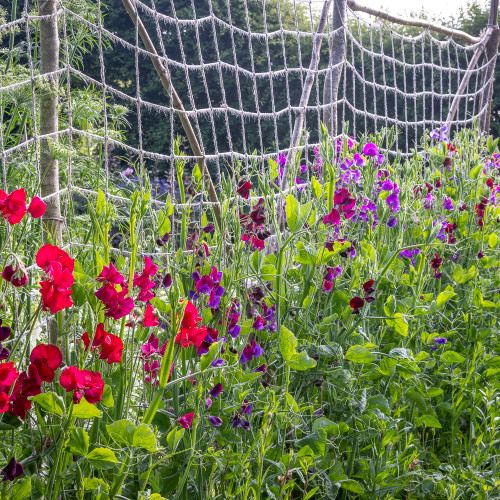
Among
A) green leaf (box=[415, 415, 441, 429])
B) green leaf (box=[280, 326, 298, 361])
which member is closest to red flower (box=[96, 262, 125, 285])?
green leaf (box=[280, 326, 298, 361])

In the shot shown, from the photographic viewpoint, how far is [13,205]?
79 centimetres

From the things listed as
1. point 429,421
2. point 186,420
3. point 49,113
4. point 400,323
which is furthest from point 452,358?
point 49,113

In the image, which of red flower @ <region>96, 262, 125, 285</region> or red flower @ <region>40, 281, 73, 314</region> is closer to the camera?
red flower @ <region>40, 281, 73, 314</region>

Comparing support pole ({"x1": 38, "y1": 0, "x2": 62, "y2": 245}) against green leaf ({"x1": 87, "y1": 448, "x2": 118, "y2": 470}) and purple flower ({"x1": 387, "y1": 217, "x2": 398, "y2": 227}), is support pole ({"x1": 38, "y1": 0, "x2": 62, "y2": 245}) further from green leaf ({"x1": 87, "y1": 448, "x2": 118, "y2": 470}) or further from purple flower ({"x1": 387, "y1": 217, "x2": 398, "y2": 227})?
purple flower ({"x1": 387, "y1": 217, "x2": 398, "y2": 227})

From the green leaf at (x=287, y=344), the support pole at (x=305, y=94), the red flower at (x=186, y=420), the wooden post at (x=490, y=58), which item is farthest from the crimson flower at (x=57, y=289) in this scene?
the wooden post at (x=490, y=58)

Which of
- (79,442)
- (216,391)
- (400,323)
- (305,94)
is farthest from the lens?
(305,94)

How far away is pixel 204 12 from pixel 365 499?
807 centimetres

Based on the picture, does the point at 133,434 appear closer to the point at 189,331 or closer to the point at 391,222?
the point at 189,331

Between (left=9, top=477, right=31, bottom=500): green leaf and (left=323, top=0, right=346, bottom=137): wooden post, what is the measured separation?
2517 mm

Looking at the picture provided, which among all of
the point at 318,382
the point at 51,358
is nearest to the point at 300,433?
the point at 318,382

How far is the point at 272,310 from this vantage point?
4.60 feet

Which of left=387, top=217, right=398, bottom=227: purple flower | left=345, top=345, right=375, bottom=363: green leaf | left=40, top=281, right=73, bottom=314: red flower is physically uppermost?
left=40, top=281, right=73, bottom=314: red flower

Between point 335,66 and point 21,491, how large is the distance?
2.78m

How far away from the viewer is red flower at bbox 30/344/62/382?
70cm
